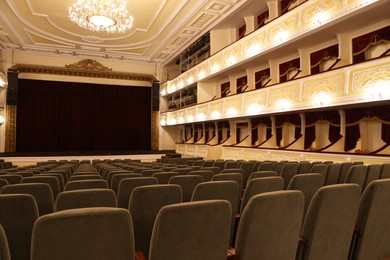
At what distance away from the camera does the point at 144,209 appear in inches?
66.6

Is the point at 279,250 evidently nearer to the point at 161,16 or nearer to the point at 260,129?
the point at 260,129

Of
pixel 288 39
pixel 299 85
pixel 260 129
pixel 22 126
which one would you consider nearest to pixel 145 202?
pixel 299 85

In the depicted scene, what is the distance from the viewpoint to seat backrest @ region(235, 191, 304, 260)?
132 cm

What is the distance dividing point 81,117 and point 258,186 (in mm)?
15492

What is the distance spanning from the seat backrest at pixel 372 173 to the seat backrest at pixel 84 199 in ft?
8.57

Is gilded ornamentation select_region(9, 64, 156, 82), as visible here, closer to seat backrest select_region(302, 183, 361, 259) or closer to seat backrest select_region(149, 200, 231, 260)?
seat backrest select_region(149, 200, 231, 260)

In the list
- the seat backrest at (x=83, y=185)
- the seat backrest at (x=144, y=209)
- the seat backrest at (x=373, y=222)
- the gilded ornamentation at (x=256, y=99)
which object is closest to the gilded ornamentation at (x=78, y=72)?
the gilded ornamentation at (x=256, y=99)

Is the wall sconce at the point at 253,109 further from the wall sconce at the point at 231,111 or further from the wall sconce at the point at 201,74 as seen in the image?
the wall sconce at the point at 201,74

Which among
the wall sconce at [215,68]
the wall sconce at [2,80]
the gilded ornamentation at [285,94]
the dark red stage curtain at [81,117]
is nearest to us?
the gilded ornamentation at [285,94]

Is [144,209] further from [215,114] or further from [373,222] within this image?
[215,114]

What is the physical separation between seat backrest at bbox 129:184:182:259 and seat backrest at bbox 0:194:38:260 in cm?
50

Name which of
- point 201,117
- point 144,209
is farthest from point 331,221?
point 201,117

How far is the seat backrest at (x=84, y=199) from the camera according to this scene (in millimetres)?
1659

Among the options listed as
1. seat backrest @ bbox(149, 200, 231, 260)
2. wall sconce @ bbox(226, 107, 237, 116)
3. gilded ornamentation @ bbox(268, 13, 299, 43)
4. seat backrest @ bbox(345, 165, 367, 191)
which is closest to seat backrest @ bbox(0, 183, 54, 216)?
seat backrest @ bbox(149, 200, 231, 260)
